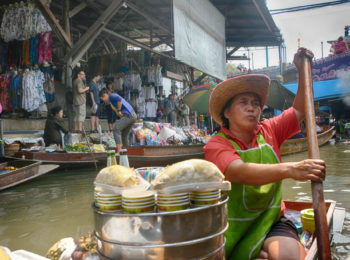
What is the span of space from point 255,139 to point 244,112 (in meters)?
0.18

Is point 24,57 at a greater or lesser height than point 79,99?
greater

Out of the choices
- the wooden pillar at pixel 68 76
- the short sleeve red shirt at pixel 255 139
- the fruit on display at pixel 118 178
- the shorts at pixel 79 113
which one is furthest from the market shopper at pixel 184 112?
the fruit on display at pixel 118 178

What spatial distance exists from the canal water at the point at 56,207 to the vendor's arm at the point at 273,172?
1.19m

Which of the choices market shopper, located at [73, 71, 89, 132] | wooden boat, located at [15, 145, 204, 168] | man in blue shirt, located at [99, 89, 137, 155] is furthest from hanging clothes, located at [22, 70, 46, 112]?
man in blue shirt, located at [99, 89, 137, 155]

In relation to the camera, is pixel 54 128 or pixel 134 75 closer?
pixel 54 128

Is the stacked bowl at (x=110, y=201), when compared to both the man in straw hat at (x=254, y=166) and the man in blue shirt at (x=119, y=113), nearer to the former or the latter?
the man in straw hat at (x=254, y=166)

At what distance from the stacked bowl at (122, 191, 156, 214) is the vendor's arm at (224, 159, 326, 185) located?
23.5 inches

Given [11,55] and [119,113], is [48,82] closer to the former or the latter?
[11,55]

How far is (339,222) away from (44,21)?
7591 mm

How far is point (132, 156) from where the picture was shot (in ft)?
22.1

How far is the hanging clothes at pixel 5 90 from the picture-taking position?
26.1 ft

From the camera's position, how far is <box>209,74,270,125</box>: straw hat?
1.86 meters

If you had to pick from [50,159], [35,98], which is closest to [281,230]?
[50,159]

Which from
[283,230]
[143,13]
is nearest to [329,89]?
[143,13]
